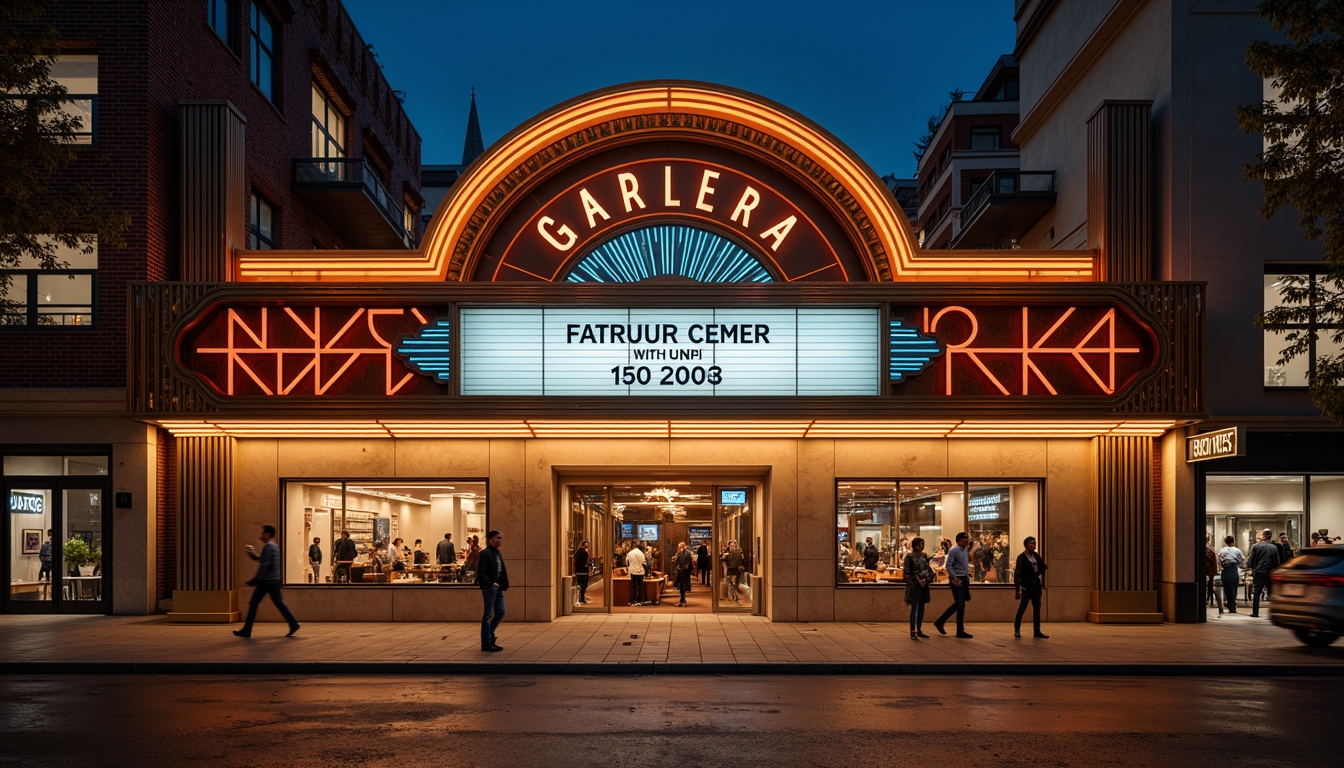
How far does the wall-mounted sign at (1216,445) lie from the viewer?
17.3 metres

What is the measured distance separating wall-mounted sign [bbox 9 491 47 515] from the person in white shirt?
11427mm

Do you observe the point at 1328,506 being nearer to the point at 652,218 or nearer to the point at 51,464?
the point at 652,218

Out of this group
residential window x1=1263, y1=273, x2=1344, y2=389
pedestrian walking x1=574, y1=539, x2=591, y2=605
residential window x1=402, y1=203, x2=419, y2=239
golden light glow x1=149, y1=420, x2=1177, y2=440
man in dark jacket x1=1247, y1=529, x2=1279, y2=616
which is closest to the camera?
golden light glow x1=149, y1=420, x2=1177, y2=440

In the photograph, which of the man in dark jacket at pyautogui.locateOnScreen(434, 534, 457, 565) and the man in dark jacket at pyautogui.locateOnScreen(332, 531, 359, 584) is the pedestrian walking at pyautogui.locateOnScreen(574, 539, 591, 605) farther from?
the man in dark jacket at pyautogui.locateOnScreen(332, 531, 359, 584)

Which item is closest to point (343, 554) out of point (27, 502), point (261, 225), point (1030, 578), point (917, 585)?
point (27, 502)

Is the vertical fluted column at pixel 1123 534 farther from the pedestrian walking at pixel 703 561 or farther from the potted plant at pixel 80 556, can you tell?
the potted plant at pixel 80 556

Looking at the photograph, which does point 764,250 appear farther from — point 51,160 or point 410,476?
point 51,160

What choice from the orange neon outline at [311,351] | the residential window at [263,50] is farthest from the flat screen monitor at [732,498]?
the residential window at [263,50]

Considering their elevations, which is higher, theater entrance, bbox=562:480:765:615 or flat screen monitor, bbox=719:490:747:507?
flat screen monitor, bbox=719:490:747:507

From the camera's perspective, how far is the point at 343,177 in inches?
1174

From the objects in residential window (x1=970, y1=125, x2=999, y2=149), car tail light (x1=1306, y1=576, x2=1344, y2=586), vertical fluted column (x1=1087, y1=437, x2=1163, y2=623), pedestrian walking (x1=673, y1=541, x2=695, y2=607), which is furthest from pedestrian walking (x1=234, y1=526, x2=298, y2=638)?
residential window (x1=970, y1=125, x2=999, y2=149)

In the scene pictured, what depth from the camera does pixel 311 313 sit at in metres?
18.1

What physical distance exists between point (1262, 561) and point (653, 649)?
41.1ft

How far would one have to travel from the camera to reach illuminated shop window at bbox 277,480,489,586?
20.4 m
